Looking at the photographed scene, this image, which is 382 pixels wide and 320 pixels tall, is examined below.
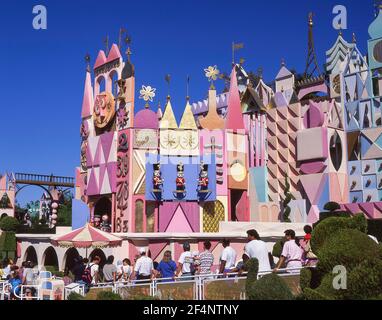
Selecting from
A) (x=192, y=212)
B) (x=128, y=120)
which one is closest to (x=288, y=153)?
(x=192, y=212)

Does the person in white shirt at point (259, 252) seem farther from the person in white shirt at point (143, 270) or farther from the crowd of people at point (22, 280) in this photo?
the crowd of people at point (22, 280)

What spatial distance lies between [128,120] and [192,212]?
6381 mm

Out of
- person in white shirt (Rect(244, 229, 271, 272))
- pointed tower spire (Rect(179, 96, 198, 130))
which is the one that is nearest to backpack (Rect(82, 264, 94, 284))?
person in white shirt (Rect(244, 229, 271, 272))

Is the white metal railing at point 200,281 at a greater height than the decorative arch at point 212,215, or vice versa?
the decorative arch at point 212,215

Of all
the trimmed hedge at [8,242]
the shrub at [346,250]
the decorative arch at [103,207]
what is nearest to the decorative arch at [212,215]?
the decorative arch at [103,207]

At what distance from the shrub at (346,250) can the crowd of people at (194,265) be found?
3.65 feet

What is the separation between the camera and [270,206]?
105 feet

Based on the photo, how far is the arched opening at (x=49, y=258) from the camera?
2546 cm

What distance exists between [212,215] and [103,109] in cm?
933

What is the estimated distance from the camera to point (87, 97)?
3384 cm

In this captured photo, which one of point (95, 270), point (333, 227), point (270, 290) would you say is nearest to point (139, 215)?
point (95, 270)

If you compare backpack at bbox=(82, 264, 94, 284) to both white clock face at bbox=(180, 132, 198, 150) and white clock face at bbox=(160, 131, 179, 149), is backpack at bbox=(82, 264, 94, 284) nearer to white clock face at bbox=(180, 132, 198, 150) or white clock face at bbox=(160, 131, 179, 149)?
white clock face at bbox=(160, 131, 179, 149)
